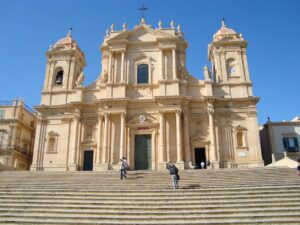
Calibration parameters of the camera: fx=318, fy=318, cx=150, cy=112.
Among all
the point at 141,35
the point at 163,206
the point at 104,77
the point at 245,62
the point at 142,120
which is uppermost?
the point at 141,35

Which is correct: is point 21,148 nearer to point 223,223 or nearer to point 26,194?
point 26,194

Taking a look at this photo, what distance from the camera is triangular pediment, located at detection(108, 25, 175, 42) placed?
1170 inches

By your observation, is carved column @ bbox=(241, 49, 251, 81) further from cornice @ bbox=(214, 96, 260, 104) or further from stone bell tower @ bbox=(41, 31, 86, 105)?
stone bell tower @ bbox=(41, 31, 86, 105)

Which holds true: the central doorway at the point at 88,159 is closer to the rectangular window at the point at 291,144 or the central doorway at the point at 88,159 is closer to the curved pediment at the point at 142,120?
the curved pediment at the point at 142,120

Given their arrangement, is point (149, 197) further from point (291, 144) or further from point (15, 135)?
point (15, 135)

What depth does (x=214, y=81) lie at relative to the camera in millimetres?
29672

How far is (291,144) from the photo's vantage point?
103 ft

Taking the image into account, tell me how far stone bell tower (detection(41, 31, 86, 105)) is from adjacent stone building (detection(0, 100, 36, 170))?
7895 millimetres

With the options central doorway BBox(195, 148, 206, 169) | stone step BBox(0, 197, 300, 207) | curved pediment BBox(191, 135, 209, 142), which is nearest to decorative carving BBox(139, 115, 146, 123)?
curved pediment BBox(191, 135, 209, 142)

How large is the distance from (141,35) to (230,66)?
8.87m

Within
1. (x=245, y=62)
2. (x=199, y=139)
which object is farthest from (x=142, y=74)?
(x=245, y=62)

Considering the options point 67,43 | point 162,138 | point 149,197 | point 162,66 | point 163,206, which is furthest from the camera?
point 67,43

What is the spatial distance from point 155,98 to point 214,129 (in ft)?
18.4

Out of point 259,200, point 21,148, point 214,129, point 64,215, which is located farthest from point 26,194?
point 21,148
